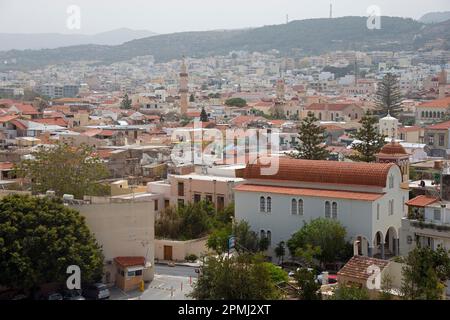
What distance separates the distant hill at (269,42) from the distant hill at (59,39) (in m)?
1.86

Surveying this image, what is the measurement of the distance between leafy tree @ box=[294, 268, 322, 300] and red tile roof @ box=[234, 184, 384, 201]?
4.70m

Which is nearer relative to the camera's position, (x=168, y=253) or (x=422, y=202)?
(x=422, y=202)

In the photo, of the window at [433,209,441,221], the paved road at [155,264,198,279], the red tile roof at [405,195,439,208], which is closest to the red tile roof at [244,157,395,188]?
the red tile roof at [405,195,439,208]

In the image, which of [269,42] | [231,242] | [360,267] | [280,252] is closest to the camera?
[360,267]

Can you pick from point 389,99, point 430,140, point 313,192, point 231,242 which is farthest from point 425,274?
point 389,99

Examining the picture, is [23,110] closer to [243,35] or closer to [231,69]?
[231,69]

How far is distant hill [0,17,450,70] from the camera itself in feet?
416

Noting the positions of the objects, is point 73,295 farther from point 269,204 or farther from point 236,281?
point 269,204

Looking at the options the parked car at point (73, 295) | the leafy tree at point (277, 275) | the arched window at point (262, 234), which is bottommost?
the parked car at point (73, 295)

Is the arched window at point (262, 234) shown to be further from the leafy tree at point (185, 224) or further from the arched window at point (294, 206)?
the leafy tree at point (185, 224)

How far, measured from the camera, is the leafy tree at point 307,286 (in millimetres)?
10773

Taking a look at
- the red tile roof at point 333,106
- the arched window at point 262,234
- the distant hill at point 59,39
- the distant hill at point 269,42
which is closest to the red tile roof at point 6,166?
the arched window at point 262,234

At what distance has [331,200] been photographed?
1612 centimetres

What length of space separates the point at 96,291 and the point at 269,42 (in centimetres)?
13624
